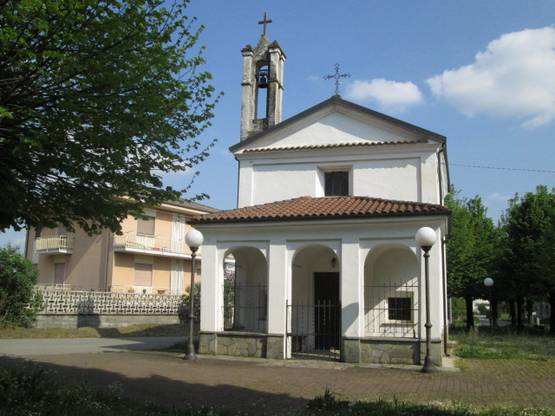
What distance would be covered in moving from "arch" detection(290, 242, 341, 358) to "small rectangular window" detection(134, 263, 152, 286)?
19181 millimetres

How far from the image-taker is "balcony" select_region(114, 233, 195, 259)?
3275 cm

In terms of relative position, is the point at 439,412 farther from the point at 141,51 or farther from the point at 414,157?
the point at 414,157

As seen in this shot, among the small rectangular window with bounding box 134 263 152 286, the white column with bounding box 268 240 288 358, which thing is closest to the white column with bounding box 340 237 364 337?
the white column with bounding box 268 240 288 358

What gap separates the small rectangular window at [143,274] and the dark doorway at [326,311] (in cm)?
1946

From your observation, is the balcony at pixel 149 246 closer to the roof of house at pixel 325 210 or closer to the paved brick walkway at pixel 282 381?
the roof of house at pixel 325 210

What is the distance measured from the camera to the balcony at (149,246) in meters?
32.8

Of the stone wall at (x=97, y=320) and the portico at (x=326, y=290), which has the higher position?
the portico at (x=326, y=290)

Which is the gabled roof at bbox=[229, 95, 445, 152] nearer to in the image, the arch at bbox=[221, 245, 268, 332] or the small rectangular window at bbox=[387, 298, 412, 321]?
the arch at bbox=[221, 245, 268, 332]

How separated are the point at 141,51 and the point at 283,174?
11193 millimetres

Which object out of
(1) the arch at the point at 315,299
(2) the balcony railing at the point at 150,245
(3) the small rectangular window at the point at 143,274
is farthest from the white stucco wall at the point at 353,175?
(3) the small rectangular window at the point at 143,274

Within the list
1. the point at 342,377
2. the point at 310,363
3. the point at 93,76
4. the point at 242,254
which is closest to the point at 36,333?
the point at 242,254

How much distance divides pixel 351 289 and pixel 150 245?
2234 centimetres

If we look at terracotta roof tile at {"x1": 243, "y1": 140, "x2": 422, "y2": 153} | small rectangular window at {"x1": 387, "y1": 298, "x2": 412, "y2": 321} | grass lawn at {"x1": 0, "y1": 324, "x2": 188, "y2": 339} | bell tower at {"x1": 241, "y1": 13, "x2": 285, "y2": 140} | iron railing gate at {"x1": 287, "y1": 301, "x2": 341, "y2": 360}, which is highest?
bell tower at {"x1": 241, "y1": 13, "x2": 285, "y2": 140}

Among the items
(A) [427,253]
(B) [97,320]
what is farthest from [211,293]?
(B) [97,320]
